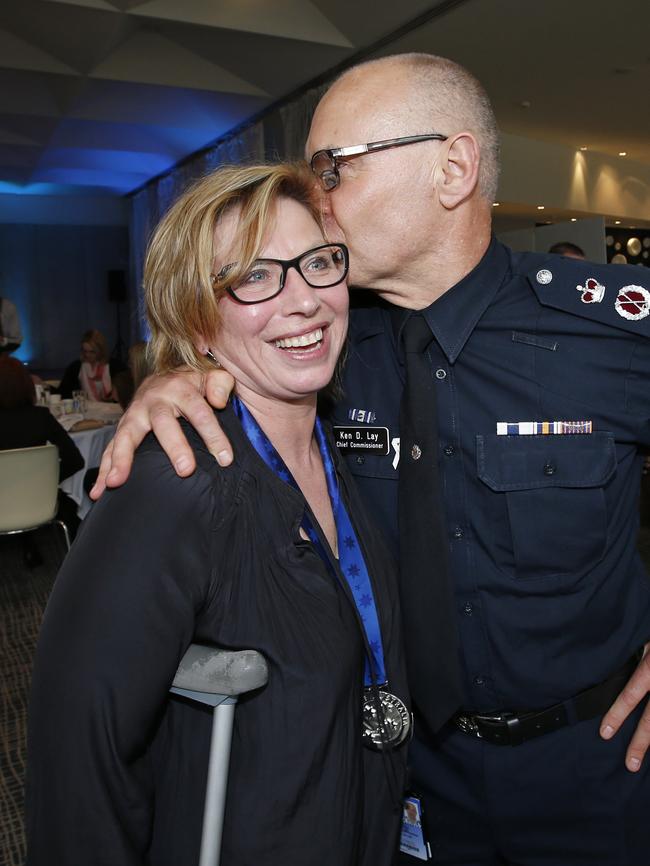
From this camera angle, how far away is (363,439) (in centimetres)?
151

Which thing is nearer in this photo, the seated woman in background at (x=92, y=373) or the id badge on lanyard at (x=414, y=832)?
the id badge on lanyard at (x=414, y=832)

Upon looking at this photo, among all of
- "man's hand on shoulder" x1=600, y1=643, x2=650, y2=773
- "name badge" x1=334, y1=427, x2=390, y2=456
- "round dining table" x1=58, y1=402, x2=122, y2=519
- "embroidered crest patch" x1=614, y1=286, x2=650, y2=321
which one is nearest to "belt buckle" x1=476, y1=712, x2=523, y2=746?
"man's hand on shoulder" x1=600, y1=643, x2=650, y2=773

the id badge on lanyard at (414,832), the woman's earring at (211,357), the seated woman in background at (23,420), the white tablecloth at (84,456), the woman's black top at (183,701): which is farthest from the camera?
the white tablecloth at (84,456)

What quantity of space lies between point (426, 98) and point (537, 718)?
3.94 feet

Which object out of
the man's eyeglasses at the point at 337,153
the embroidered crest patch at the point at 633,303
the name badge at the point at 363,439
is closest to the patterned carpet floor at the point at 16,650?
the name badge at the point at 363,439

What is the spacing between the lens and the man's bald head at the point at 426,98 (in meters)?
1.44

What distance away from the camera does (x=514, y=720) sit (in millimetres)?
1334

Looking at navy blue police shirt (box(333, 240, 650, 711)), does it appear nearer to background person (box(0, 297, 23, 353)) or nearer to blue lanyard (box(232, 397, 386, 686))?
blue lanyard (box(232, 397, 386, 686))

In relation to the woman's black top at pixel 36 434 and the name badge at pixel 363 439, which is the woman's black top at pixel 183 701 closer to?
the name badge at pixel 363 439

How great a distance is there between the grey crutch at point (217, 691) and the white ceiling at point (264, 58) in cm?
539

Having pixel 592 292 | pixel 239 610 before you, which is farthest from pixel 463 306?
pixel 239 610

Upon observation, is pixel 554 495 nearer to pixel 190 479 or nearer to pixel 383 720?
pixel 383 720

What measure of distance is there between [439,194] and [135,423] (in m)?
0.76

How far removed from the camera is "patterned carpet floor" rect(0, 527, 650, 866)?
8.23 ft
